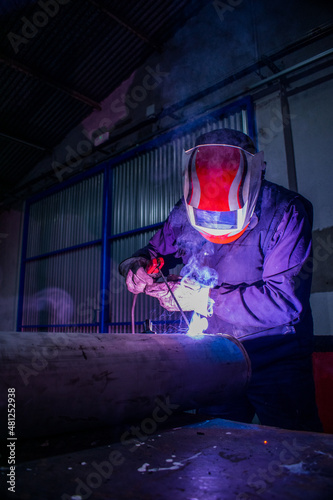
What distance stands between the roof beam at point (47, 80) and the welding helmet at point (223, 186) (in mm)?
4865

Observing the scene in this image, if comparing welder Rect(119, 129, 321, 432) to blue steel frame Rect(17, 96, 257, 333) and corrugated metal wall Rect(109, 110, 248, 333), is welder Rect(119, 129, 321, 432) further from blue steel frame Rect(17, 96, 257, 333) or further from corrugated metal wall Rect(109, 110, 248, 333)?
corrugated metal wall Rect(109, 110, 248, 333)

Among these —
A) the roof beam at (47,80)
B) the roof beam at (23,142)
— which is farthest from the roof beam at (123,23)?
the roof beam at (23,142)

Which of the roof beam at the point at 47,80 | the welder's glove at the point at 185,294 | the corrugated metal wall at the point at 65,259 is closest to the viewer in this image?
the welder's glove at the point at 185,294

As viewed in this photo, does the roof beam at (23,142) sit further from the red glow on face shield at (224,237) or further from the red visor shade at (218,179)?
the red glow on face shield at (224,237)

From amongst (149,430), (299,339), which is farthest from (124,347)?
(299,339)

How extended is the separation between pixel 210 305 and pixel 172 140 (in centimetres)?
408

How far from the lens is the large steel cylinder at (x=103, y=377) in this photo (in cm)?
99

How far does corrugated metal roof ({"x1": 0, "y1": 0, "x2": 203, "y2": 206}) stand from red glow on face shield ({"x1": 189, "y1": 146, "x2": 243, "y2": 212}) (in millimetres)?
4131

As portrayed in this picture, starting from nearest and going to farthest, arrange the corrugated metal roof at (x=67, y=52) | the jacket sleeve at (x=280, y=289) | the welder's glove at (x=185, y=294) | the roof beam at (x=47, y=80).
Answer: the jacket sleeve at (x=280, y=289) < the welder's glove at (x=185, y=294) < the corrugated metal roof at (x=67, y=52) < the roof beam at (x=47, y=80)

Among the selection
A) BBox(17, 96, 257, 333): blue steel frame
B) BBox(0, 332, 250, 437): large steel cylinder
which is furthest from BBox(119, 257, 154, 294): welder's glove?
BBox(17, 96, 257, 333): blue steel frame

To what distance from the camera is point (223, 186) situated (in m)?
1.97

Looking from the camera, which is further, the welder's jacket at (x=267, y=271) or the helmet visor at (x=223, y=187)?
the helmet visor at (x=223, y=187)

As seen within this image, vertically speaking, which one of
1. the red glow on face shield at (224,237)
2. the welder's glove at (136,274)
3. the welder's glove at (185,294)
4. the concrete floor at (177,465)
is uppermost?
the red glow on face shield at (224,237)

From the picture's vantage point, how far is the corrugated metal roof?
4998 mm
